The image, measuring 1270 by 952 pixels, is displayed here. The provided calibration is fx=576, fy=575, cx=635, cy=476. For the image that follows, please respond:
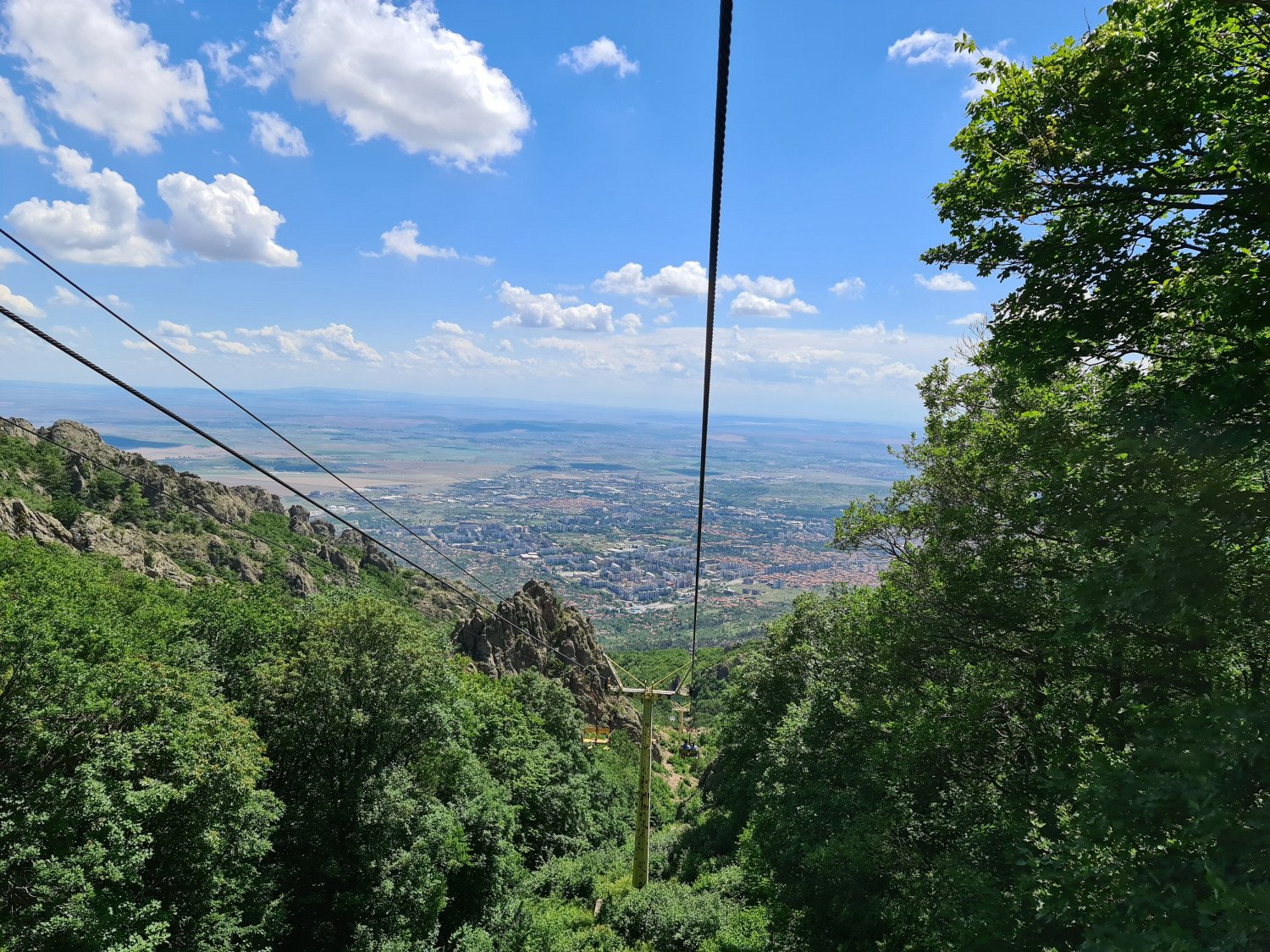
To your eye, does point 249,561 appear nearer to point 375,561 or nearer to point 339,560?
point 339,560

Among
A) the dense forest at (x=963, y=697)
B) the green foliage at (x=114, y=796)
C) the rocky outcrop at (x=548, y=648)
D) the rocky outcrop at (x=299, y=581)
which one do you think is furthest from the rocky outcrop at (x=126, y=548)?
the green foliage at (x=114, y=796)

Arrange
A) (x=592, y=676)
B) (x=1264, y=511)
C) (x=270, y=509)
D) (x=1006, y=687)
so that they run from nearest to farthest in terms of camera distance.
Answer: (x=1264, y=511) < (x=1006, y=687) < (x=592, y=676) < (x=270, y=509)

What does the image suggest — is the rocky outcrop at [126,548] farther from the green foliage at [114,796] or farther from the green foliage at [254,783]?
the green foliage at [114,796]

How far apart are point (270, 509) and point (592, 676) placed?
6181cm

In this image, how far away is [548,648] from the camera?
49.7m

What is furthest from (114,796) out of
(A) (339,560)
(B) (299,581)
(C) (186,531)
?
(A) (339,560)

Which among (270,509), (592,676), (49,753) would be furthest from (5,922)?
(270,509)

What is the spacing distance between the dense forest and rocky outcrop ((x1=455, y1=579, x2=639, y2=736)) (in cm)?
2400

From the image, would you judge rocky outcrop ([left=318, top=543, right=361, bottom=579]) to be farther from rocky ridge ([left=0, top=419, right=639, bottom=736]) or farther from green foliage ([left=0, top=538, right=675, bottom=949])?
green foliage ([left=0, top=538, right=675, bottom=949])

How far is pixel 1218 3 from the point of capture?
5117mm

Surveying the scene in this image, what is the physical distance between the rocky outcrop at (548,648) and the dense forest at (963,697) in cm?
2400

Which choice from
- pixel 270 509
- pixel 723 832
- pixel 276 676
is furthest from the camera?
pixel 270 509

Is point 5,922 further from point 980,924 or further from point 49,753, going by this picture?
point 980,924

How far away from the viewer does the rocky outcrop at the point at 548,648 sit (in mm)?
46594
